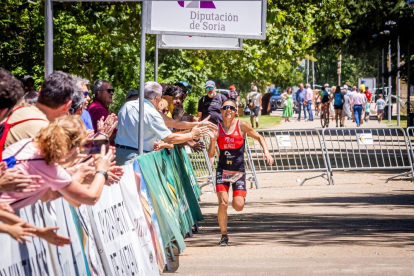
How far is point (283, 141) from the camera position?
1975cm

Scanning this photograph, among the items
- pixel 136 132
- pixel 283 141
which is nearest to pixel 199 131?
pixel 136 132

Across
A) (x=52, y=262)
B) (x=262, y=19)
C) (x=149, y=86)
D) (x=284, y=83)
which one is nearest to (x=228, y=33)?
(x=262, y=19)

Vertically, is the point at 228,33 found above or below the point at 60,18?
below

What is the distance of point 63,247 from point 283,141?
1459 cm

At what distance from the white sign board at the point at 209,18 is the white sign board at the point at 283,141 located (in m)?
9.27

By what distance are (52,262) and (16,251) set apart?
53 centimetres

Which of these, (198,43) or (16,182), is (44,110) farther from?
(198,43)

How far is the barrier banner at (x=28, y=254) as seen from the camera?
4539mm

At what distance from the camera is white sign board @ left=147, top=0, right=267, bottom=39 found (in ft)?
32.6

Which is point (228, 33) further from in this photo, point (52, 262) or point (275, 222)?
point (52, 262)

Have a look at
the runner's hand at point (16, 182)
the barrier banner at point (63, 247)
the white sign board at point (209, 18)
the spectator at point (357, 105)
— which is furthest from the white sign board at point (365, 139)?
the spectator at point (357, 105)

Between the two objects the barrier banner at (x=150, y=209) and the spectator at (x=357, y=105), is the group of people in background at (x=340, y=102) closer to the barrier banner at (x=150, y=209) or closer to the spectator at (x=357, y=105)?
the spectator at (x=357, y=105)

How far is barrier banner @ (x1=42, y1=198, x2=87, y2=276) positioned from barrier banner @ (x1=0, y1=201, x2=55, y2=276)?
0.23 feet

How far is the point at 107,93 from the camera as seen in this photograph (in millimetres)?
10883
